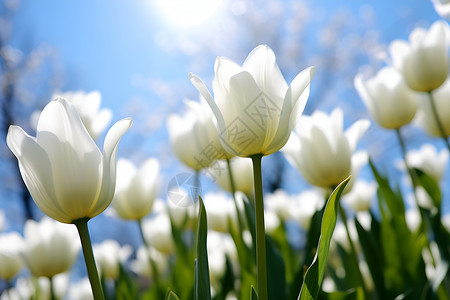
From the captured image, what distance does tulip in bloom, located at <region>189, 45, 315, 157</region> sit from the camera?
1.73 ft

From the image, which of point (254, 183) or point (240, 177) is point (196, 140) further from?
point (254, 183)

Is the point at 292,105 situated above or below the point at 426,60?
below

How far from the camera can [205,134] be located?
104cm

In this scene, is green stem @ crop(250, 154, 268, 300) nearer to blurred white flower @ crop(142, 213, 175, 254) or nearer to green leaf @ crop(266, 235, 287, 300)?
green leaf @ crop(266, 235, 287, 300)

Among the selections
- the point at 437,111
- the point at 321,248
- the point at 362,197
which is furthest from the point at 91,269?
the point at 362,197

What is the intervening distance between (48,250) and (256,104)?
30.1 inches

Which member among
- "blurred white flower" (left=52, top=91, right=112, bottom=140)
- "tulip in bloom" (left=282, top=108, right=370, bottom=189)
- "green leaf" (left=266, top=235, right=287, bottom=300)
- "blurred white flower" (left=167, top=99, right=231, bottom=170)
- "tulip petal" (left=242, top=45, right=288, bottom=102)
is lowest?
"green leaf" (left=266, top=235, right=287, bottom=300)

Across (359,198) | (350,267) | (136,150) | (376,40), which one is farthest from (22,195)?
(376,40)

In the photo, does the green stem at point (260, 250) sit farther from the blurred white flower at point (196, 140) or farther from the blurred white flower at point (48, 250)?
the blurred white flower at point (48, 250)

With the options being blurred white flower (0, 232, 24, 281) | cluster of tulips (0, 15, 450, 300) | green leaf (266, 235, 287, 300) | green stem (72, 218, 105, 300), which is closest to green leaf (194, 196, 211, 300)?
cluster of tulips (0, 15, 450, 300)

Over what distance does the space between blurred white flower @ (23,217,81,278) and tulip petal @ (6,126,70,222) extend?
2.02ft

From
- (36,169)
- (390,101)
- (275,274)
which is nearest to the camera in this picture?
(36,169)

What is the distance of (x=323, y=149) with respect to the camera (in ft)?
2.61

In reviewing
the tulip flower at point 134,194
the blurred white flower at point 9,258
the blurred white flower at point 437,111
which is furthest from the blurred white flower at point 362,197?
the blurred white flower at point 9,258
